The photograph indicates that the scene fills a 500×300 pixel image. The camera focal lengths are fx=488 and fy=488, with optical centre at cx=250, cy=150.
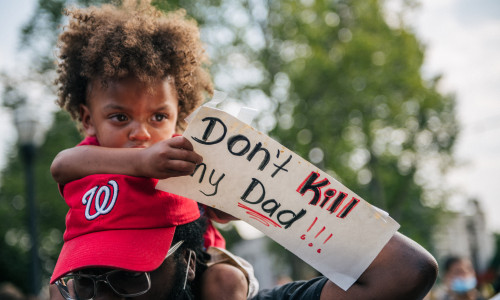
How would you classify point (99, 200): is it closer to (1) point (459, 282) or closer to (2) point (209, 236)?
(2) point (209, 236)

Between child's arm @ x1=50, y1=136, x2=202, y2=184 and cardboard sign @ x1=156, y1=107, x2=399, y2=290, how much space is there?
0.06 meters

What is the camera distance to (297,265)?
17.5 m

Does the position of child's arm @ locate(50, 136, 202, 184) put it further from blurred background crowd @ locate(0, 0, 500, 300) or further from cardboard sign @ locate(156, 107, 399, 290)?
blurred background crowd @ locate(0, 0, 500, 300)

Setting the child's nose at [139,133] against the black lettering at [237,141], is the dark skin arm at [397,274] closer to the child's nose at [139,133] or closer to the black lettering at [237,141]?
the black lettering at [237,141]

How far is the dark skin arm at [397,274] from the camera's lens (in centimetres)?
131

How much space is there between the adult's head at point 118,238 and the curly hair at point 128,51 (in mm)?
371

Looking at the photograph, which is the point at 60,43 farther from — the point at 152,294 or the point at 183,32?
the point at 152,294

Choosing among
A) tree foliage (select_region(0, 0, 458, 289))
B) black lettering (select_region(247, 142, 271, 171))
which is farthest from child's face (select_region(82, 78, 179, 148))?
tree foliage (select_region(0, 0, 458, 289))

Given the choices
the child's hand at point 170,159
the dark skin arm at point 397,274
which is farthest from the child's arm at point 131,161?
the dark skin arm at point 397,274

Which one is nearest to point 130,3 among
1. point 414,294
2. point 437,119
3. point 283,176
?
point 283,176

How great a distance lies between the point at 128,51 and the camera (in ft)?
5.21

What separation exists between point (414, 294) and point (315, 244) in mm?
293

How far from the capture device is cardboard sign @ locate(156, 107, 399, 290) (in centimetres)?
132

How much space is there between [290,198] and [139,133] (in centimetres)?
51
